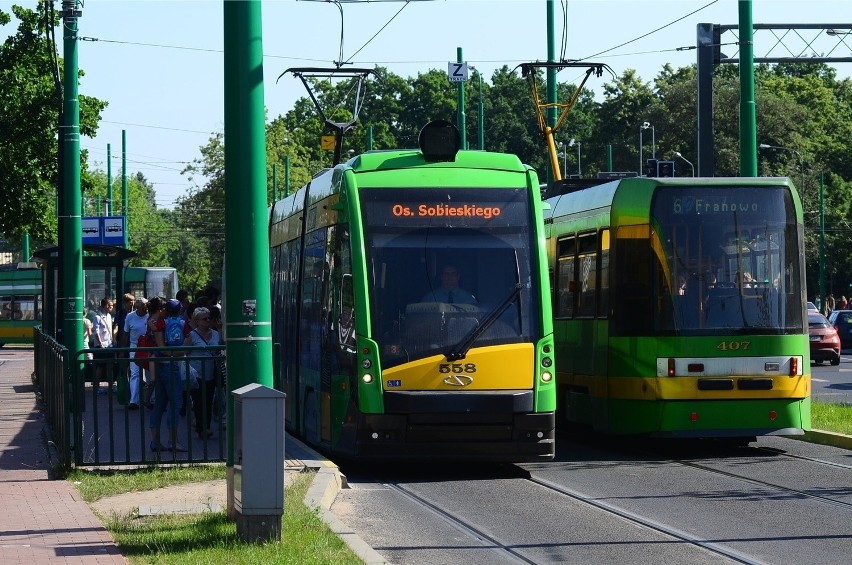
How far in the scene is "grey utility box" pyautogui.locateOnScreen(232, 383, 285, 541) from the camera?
959 cm

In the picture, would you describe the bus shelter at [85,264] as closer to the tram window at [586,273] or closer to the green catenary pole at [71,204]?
the green catenary pole at [71,204]

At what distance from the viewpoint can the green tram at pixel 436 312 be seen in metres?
13.9

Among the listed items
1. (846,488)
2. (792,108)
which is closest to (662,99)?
(792,108)

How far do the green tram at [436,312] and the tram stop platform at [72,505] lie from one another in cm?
83

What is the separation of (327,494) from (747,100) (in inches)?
476

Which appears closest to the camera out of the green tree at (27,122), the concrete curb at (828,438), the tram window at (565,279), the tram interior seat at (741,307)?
the tram interior seat at (741,307)

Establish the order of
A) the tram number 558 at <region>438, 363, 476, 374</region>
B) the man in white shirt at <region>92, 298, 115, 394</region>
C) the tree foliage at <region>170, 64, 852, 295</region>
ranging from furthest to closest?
the tree foliage at <region>170, 64, 852, 295</region>, the man in white shirt at <region>92, 298, 115, 394</region>, the tram number 558 at <region>438, 363, 476, 374</region>

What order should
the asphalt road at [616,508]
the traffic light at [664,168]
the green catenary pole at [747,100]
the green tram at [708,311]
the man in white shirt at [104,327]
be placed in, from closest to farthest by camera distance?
the asphalt road at [616,508] < the green tram at [708,311] < the traffic light at [664,168] < the green catenary pole at [747,100] < the man in white shirt at [104,327]

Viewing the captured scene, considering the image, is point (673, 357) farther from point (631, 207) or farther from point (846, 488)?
point (846, 488)

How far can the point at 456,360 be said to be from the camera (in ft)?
46.0

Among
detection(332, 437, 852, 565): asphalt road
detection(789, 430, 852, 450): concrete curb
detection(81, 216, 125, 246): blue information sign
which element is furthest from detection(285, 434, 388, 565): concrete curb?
detection(81, 216, 125, 246): blue information sign

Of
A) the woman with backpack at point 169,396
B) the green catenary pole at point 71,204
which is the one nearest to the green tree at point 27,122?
the green catenary pole at point 71,204

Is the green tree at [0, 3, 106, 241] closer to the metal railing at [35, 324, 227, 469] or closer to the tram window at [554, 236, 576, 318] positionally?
the tram window at [554, 236, 576, 318]

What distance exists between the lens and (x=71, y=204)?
813 inches
